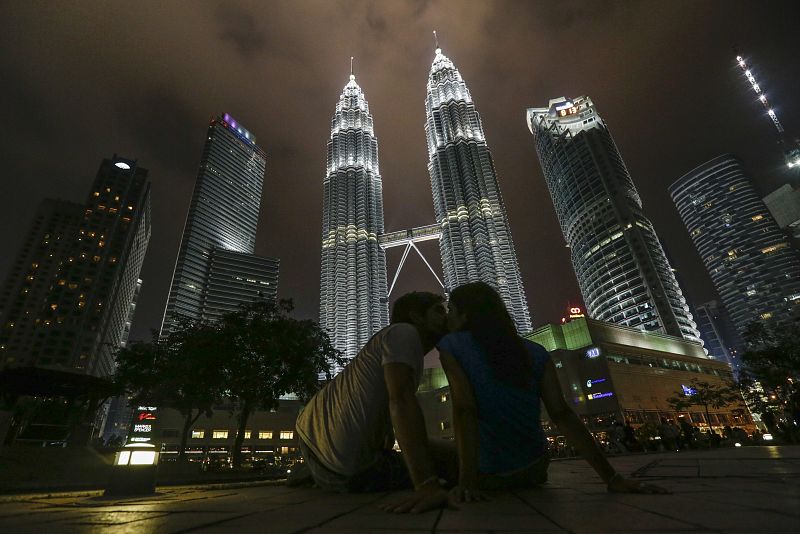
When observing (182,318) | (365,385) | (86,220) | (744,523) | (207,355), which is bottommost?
(744,523)

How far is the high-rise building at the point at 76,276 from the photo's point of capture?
77.5m

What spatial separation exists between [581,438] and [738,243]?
188 metres

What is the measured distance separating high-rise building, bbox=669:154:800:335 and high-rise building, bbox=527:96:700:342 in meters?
60.0

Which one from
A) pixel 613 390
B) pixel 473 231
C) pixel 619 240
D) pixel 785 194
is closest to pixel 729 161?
pixel 785 194

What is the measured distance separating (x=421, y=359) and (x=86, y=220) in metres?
121

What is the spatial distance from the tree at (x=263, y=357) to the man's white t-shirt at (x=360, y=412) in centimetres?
1535

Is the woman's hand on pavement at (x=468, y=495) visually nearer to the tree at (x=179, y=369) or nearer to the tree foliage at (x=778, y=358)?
the tree at (x=179, y=369)

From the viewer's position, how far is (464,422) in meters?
2.66

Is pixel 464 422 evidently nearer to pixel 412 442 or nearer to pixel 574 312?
pixel 412 442

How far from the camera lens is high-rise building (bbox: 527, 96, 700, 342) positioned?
268 feet

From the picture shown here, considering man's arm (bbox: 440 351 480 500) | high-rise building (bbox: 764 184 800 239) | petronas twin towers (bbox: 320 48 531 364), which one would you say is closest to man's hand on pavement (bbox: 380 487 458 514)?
man's arm (bbox: 440 351 480 500)

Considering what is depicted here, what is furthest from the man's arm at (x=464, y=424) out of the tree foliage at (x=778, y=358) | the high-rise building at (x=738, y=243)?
the high-rise building at (x=738, y=243)

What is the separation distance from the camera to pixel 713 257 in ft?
505

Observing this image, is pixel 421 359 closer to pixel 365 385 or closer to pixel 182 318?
pixel 365 385
